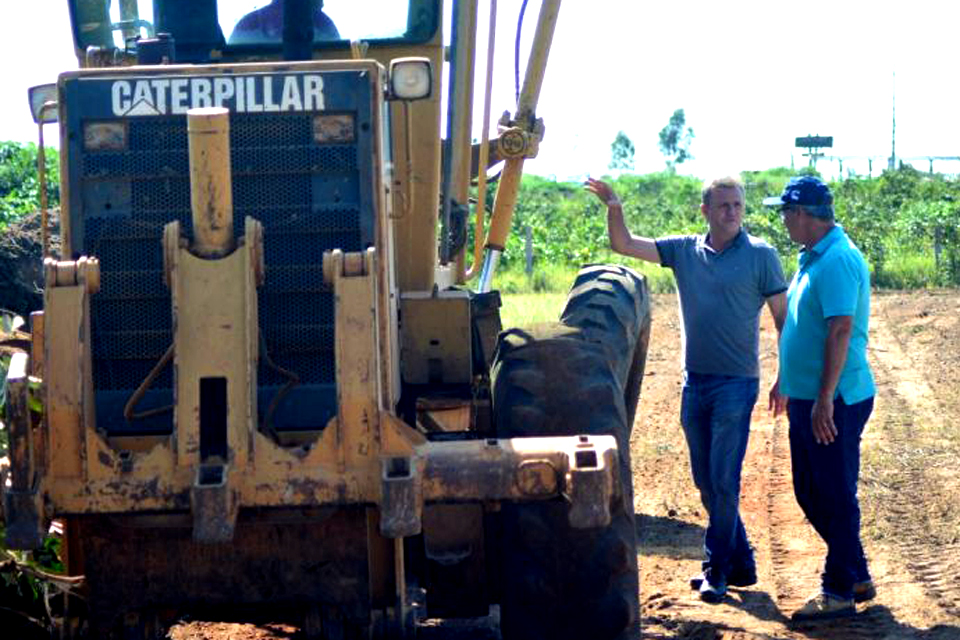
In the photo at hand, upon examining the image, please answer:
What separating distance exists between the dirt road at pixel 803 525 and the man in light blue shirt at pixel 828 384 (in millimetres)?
279

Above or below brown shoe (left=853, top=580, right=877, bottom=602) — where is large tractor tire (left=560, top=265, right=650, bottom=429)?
above

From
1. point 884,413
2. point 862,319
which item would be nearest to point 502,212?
point 862,319

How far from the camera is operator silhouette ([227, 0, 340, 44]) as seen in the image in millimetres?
7539

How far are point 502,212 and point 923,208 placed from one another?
28967mm

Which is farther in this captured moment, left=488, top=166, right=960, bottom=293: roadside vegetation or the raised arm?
left=488, top=166, right=960, bottom=293: roadside vegetation

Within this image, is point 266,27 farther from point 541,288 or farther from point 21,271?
point 541,288

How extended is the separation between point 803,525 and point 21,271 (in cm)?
589

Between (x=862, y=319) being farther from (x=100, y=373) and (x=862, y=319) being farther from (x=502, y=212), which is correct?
(x=100, y=373)

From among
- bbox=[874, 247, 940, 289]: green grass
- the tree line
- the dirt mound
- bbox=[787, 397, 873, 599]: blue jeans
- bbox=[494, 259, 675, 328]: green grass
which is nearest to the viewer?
bbox=[787, 397, 873, 599]: blue jeans

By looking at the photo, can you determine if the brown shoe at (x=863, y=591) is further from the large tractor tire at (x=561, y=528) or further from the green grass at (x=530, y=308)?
the green grass at (x=530, y=308)

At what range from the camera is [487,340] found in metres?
7.91

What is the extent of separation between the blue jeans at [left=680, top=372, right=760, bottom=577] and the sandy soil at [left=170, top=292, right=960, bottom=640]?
0.74ft

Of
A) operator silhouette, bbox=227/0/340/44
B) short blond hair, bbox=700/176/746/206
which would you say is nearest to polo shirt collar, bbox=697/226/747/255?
short blond hair, bbox=700/176/746/206

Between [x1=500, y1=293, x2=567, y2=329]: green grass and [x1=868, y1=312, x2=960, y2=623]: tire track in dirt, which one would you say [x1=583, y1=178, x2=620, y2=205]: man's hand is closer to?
[x1=868, y1=312, x2=960, y2=623]: tire track in dirt
